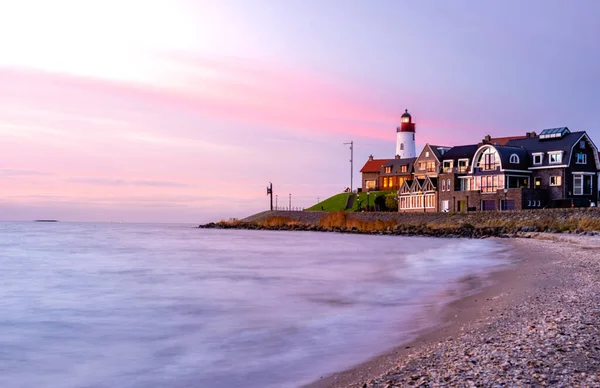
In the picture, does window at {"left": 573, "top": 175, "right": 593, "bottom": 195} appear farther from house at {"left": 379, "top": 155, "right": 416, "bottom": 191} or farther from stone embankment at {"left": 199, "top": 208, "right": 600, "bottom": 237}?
house at {"left": 379, "top": 155, "right": 416, "bottom": 191}

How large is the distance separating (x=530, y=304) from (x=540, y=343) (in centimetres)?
352

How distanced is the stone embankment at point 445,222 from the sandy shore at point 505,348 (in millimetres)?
27087

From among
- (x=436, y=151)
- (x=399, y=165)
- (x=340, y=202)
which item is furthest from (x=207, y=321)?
(x=340, y=202)

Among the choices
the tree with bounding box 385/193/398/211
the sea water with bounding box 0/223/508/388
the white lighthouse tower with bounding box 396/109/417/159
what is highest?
the white lighthouse tower with bounding box 396/109/417/159

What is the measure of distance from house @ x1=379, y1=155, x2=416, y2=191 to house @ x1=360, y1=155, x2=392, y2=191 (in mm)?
2445

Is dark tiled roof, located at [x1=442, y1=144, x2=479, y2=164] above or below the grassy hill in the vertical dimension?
above

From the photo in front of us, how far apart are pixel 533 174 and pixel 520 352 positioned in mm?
57868

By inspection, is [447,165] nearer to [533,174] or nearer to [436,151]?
[436,151]

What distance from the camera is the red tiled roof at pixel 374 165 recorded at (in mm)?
91188

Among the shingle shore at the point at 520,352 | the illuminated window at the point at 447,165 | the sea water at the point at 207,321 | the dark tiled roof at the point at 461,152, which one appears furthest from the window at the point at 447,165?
the shingle shore at the point at 520,352

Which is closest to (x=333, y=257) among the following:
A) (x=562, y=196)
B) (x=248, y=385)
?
(x=248, y=385)

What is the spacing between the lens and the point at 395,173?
84.9 m

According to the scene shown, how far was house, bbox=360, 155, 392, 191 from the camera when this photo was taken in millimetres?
90700

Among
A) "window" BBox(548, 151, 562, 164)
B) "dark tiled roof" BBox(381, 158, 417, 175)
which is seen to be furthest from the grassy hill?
"window" BBox(548, 151, 562, 164)
